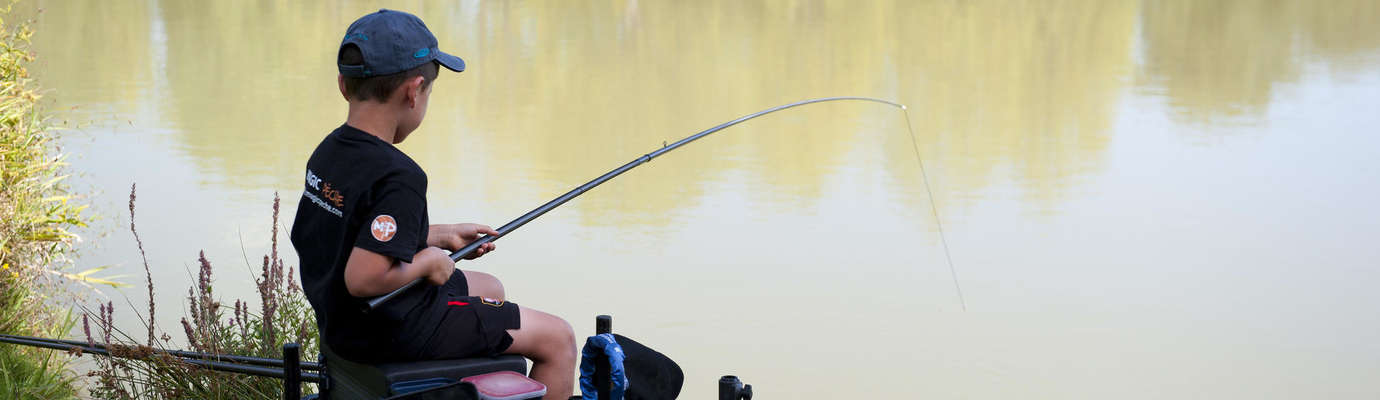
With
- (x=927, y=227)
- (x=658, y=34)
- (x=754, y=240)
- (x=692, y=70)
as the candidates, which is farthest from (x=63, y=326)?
(x=658, y=34)

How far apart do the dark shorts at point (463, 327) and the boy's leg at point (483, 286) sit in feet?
0.76

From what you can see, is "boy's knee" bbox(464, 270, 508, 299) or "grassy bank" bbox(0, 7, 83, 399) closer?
"boy's knee" bbox(464, 270, 508, 299)

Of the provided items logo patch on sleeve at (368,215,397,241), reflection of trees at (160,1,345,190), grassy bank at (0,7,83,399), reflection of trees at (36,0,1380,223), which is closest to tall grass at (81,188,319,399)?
grassy bank at (0,7,83,399)

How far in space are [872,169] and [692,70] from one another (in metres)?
4.23

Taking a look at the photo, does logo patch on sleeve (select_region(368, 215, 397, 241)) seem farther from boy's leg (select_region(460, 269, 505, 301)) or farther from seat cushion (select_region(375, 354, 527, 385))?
boy's leg (select_region(460, 269, 505, 301))

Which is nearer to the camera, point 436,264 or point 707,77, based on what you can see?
point 436,264

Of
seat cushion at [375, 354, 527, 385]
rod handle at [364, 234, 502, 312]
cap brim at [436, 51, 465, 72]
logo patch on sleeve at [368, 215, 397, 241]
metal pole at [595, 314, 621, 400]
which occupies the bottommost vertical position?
metal pole at [595, 314, 621, 400]

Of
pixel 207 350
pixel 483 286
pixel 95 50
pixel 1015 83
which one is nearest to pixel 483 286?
pixel 483 286

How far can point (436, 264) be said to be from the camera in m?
1.83

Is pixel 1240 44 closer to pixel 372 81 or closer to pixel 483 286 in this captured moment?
pixel 483 286

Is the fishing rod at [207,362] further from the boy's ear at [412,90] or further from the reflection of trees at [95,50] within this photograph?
the reflection of trees at [95,50]

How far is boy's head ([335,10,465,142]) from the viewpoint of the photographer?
1.79 metres

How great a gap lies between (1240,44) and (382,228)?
13864 mm

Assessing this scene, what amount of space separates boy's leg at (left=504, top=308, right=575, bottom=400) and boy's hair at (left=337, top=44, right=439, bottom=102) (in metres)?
0.38
